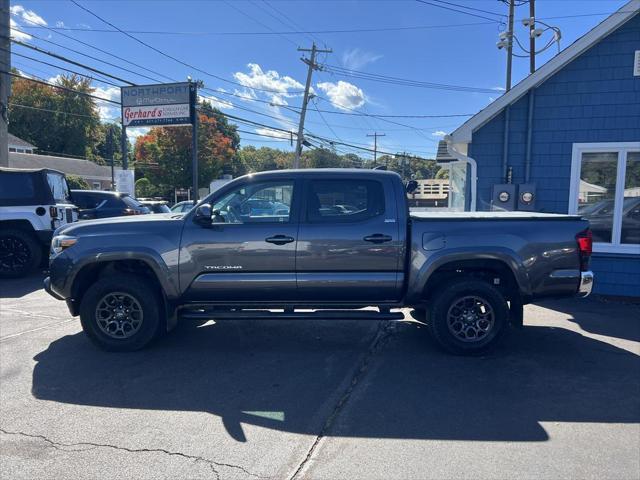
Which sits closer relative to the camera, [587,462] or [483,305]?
[587,462]

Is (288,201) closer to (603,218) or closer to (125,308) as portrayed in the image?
(125,308)

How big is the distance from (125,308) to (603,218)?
7612mm

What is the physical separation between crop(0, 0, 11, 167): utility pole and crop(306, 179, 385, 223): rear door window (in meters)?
12.4

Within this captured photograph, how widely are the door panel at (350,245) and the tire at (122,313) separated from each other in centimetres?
163

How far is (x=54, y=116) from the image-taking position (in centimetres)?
5169

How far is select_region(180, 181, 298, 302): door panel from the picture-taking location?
4.57 metres

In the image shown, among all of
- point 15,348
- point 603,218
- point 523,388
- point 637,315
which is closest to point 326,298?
point 523,388

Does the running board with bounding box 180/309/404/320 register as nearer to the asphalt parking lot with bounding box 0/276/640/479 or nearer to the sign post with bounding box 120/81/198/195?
the asphalt parking lot with bounding box 0/276/640/479

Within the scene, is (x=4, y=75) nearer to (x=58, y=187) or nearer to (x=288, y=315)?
(x=58, y=187)

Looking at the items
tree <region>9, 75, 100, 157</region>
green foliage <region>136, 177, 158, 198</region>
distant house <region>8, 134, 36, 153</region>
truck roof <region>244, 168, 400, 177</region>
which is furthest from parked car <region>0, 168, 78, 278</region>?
tree <region>9, 75, 100, 157</region>

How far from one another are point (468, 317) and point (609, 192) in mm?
4728

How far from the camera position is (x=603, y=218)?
24.8 ft

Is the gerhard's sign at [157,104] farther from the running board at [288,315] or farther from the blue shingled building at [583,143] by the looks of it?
the running board at [288,315]

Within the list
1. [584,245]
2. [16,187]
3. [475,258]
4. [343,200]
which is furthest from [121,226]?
[16,187]
